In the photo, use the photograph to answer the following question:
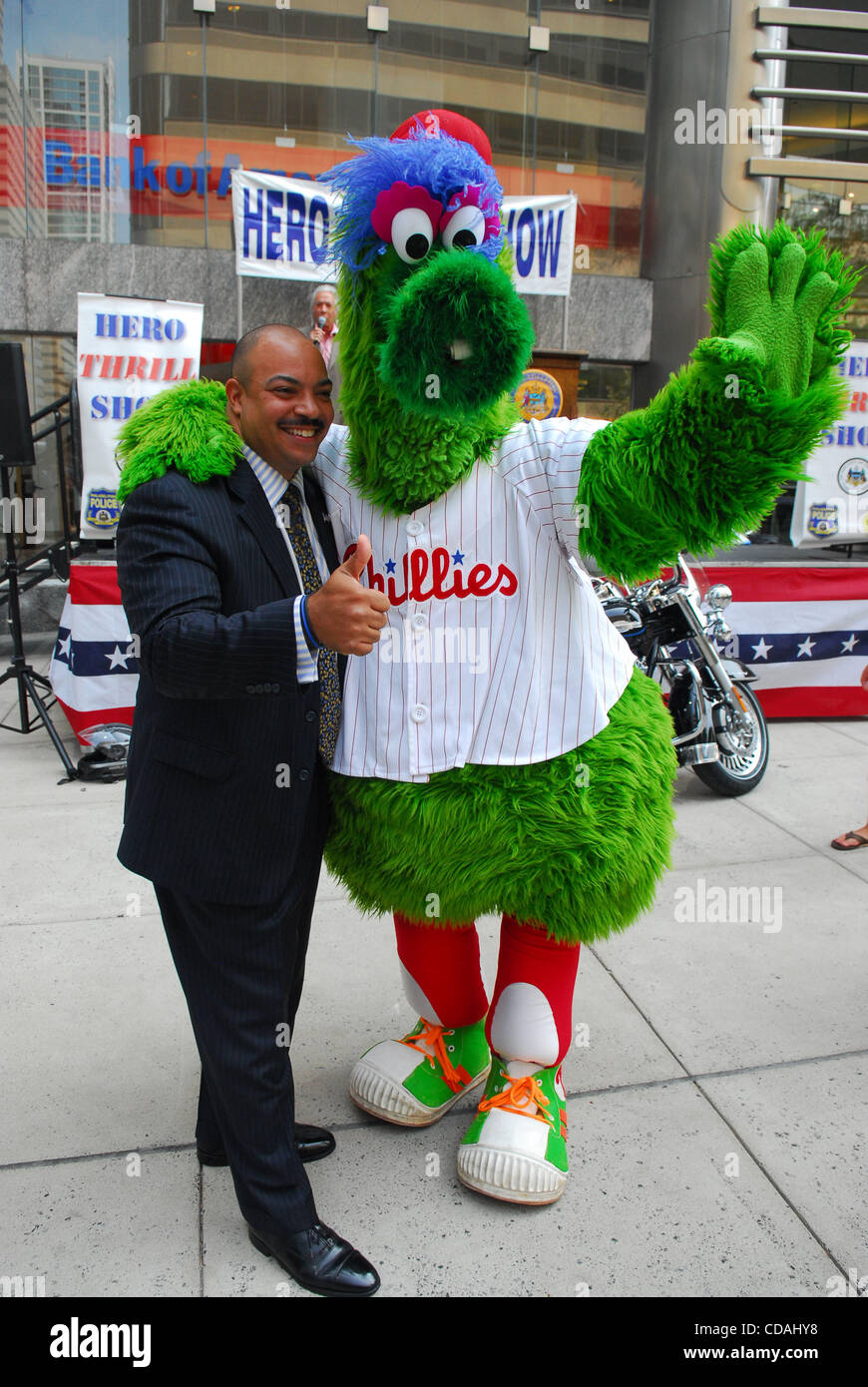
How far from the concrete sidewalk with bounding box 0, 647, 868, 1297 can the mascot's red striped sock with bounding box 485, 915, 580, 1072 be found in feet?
1.08

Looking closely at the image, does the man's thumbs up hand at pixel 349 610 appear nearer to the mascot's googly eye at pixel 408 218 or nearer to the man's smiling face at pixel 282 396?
the man's smiling face at pixel 282 396

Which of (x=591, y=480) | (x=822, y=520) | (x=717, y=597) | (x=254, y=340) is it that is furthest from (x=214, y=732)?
(x=822, y=520)

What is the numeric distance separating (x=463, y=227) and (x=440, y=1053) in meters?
1.92

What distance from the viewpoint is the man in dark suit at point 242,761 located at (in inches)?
73.5

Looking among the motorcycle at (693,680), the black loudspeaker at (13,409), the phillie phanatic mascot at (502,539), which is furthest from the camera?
the black loudspeaker at (13,409)

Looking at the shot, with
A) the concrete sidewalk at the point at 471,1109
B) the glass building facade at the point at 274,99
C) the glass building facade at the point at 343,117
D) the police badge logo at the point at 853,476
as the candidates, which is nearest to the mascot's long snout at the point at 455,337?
the concrete sidewalk at the point at 471,1109

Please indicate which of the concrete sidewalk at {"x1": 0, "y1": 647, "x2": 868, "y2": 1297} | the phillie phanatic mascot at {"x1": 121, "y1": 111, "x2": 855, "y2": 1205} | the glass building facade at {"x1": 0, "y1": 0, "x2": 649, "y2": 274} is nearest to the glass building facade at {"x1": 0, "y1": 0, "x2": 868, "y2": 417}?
the glass building facade at {"x1": 0, "y1": 0, "x2": 649, "y2": 274}

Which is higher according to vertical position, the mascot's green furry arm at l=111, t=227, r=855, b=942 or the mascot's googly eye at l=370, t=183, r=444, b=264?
the mascot's googly eye at l=370, t=183, r=444, b=264

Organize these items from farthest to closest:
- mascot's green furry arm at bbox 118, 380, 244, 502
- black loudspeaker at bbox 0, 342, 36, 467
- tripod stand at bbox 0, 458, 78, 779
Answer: black loudspeaker at bbox 0, 342, 36, 467 < tripod stand at bbox 0, 458, 78, 779 < mascot's green furry arm at bbox 118, 380, 244, 502

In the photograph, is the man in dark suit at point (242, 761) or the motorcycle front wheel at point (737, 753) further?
the motorcycle front wheel at point (737, 753)

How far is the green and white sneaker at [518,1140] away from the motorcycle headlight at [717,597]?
130 inches

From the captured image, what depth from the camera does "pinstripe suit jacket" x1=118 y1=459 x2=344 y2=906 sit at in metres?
1.85

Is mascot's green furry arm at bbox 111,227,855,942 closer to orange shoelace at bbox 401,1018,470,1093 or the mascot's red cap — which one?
the mascot's red cap
